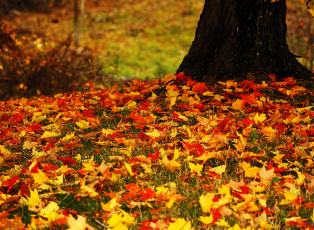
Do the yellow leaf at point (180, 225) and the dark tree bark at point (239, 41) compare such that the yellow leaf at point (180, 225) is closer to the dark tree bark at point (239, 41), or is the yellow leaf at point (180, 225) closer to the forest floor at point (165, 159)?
the forest floor at point (165, 159)

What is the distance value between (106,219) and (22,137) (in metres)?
1.84

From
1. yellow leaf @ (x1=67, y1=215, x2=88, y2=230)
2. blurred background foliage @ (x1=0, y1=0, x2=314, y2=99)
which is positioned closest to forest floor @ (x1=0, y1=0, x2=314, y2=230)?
yellow leaf @ (x1=67, y1=215, x2=88, y2=230)

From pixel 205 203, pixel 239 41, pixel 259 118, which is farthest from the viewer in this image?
pixel 239 41

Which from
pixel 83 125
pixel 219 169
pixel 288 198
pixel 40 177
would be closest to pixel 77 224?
pixel 40 177

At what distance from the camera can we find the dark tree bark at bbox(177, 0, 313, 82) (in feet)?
15.4

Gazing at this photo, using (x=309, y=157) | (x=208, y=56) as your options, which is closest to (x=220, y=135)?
(x=309, y=157)

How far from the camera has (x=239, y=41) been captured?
4.71m

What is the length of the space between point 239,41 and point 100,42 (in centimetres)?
1147

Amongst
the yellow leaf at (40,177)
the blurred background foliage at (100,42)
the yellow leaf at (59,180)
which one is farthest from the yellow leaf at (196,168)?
the blurred background foliage at (100,42)

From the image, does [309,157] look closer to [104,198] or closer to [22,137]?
[104,198]

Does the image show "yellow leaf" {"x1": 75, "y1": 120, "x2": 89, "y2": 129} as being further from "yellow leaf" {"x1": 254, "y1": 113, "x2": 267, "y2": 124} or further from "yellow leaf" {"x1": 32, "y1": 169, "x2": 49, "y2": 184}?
"yellow leaf" {"x1": 254, "y1": 113, "x2": 267, "y2": 124}

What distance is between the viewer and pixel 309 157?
2.68 meters

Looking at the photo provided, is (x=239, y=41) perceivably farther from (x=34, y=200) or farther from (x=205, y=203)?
(x=34, y=200)

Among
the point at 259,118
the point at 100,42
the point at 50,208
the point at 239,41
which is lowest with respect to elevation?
the point at 50,208
